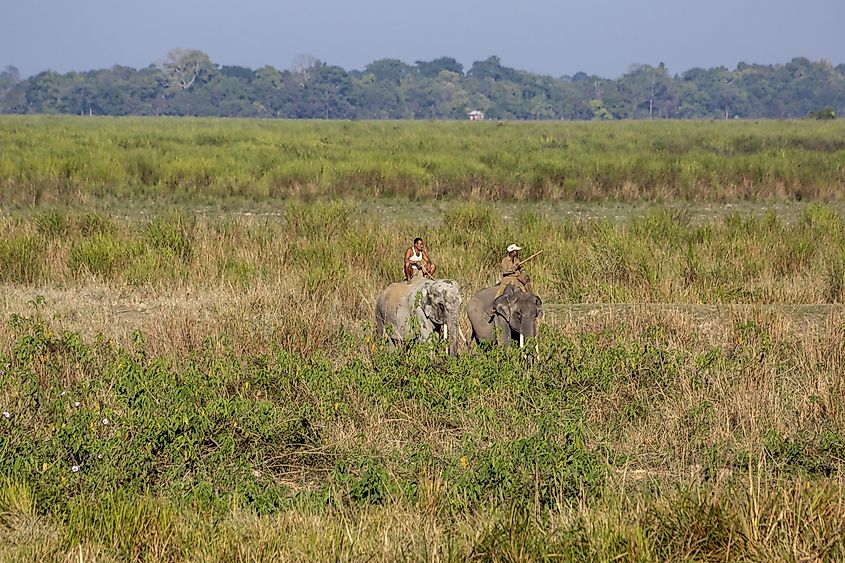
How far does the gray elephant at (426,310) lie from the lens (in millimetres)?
9289

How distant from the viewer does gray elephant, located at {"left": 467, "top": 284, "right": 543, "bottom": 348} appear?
31.0 feet

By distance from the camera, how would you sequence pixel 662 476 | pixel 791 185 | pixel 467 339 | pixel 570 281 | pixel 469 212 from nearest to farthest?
pixel 662 476, pixel 467 339, pixel 570 281, pixel 469 212, pixel 791 185

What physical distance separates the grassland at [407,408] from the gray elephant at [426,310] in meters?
0.27

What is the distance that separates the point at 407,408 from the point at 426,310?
1350mm

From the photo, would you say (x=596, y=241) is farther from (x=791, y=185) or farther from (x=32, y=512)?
(x=791, y=185)

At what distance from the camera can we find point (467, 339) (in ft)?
35.7

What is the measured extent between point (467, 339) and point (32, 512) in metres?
5.40

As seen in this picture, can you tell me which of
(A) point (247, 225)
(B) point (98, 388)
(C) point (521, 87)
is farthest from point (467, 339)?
(C) point (521, 87)

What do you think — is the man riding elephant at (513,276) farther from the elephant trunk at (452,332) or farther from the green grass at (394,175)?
the green grass at (394,175)

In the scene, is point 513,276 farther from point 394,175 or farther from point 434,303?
point 394,175

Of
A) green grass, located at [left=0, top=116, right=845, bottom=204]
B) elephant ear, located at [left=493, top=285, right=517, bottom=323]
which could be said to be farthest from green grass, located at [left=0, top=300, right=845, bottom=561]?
green grass, located at [left=0, top=116, right=845, bottom=204]

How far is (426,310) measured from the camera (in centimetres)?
934

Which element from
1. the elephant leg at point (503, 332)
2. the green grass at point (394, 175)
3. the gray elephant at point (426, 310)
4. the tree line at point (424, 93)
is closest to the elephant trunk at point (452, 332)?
the gray elephant at point (426, 310)

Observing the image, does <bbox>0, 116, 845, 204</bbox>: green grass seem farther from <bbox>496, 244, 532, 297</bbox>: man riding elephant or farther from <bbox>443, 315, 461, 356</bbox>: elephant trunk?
<bbox>443, 315, 461, 356</bbox>: elephant trunk
